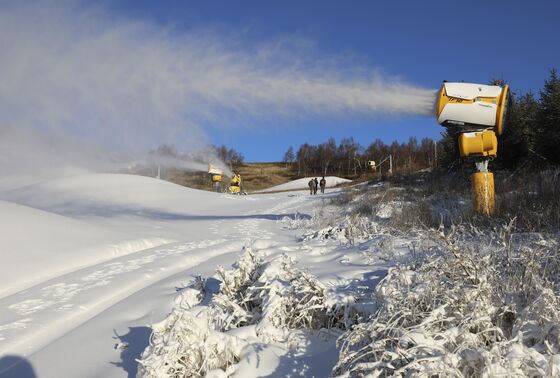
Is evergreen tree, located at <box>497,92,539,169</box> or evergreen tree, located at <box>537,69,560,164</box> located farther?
evergreen tree, located at <box>497,92,539,169</box>

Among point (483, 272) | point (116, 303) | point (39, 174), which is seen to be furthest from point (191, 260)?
point (39, 174)

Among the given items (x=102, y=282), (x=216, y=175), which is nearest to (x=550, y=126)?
(x=102, y=282)

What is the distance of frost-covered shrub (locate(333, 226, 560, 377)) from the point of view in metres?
1.39

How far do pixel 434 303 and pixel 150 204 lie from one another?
16470mm

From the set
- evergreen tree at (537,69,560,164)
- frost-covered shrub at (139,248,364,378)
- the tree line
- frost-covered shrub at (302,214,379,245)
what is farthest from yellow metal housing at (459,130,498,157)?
the tree line

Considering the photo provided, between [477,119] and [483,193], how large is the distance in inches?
39.8

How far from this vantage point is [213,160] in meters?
35.0

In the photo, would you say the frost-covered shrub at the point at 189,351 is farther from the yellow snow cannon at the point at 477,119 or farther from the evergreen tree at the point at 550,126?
the evergreen tree at the point at 550,126

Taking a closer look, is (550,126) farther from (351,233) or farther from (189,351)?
(189,351)

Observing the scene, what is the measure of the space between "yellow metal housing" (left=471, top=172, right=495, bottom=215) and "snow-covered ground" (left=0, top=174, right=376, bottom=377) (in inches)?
85.8

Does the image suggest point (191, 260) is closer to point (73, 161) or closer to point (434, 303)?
point (434, 303)

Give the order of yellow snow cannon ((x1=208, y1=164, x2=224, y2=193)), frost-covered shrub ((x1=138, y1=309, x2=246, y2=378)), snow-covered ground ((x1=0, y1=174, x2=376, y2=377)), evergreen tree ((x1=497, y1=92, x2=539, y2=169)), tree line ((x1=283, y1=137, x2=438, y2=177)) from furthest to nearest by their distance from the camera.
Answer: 1. tree line ((x1=283, y1=137, x2=438, y2=177))
2. yellow snow cannon ((x1=208, y1=164, x2=224, y2=193))
3. evergreen tree ((x1=497, y1=92, x2=539, y2=169))
4. snow-covered ground ((x1=0, y1=174, x2=376, y2=377))
5. frost-covered shrub ((x1=138, y1=309, x2=246, y2=378))

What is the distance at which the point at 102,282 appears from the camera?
463 centimetres

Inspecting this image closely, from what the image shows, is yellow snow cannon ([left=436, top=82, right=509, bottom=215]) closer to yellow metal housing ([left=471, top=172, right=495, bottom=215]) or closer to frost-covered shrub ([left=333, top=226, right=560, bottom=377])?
yellow metal housing ([left=471, top=172, right=495, bottom=215])
